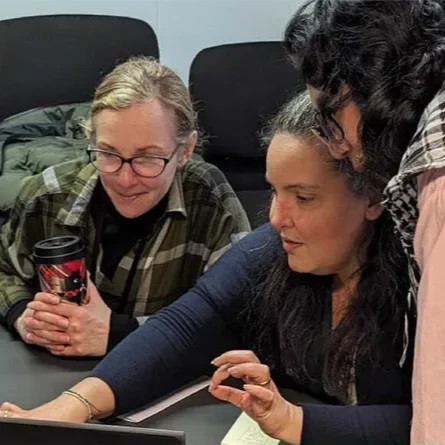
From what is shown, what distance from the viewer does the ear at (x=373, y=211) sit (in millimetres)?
1266

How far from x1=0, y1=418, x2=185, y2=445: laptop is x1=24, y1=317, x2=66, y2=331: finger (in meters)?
0.73

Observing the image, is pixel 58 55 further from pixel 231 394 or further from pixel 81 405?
pixel 231 394

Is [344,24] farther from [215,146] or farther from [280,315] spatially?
[215,146]

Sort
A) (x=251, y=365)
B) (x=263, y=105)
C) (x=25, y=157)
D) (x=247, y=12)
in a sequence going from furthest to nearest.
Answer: (x=247, y=12), (x=263, y=105), (x=25, y=157), (x=251, y=365)

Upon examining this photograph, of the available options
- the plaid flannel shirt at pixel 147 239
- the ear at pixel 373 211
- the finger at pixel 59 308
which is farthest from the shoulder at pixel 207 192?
the ear at pixel 373 211

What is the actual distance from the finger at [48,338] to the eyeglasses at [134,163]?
34 centimetres

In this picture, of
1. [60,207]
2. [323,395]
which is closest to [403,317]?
[323,395]

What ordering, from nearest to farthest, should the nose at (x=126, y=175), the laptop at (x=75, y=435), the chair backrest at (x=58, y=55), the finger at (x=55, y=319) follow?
the laptop at (x=75, y=435) < the finger at (x=55, y=319) < the nose at (x=126, y=175) < the chair backrest at (x=58, y=55)

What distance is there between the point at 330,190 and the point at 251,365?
30cm

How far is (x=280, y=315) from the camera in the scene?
4.49 feet

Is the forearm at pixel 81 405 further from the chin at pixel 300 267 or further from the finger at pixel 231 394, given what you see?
the chin at pixel 300 267

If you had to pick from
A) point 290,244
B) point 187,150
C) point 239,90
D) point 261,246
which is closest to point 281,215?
point 290,244

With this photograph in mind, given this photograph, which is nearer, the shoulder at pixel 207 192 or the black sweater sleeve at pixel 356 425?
the black sweater sleeve at pixel 356 425

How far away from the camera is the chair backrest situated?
2.66 metres
